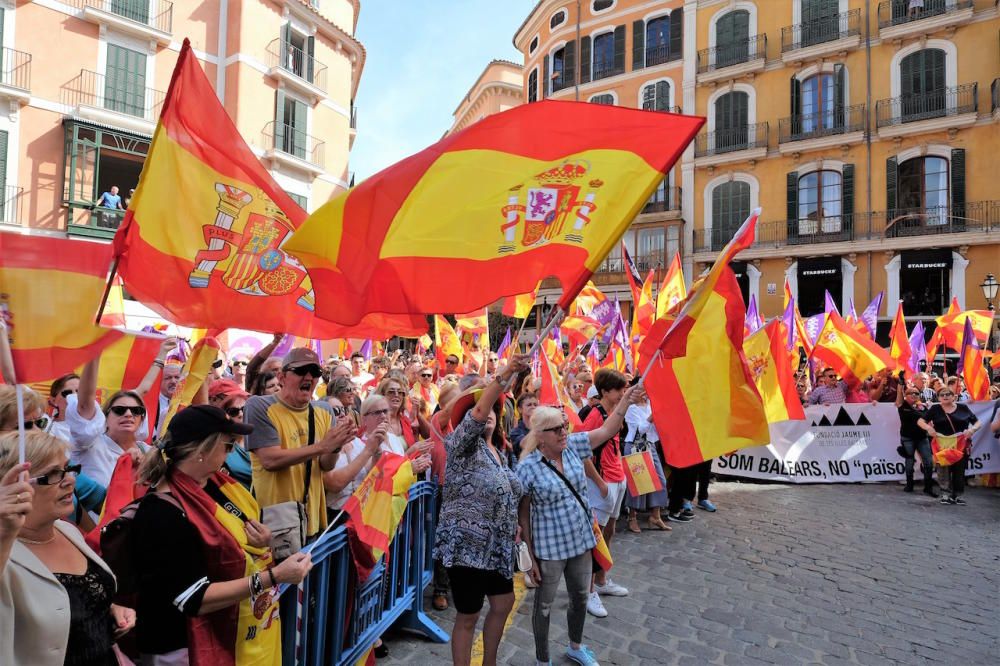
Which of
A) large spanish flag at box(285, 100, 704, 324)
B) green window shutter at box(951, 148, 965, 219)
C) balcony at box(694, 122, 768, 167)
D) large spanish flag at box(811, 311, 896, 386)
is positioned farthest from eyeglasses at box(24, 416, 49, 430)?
balcony at box(694, 122, 768, 167)

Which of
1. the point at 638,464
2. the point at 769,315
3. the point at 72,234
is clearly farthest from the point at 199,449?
the point at 769,315

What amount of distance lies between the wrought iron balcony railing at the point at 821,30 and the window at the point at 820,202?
5863 millimetres

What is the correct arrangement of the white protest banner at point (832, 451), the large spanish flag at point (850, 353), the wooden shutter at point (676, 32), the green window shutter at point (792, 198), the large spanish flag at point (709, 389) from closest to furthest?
the large spanish flag at point (709, 389) < the white protest banner at point (832, 451) < the large spanish flag at point (850, 353) < the green window shutter at point (792, 198) < the wooden shutter at point (676, 32)

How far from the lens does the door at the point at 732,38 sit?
1127 inches

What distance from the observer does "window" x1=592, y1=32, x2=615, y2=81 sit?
32719 millimetres

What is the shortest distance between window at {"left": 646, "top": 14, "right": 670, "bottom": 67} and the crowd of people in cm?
3019

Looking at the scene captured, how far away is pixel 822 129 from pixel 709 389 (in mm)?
27279

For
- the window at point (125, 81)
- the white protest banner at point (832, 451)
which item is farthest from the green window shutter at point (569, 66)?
the white protest banner at point (832, 451)

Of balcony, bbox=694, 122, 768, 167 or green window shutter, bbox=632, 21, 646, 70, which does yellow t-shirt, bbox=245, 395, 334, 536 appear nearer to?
balcony, bbox=694, 122, 768, 167

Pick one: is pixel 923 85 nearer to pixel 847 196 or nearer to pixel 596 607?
pixel 847 196

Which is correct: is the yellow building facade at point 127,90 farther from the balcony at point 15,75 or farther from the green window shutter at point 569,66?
the green window shutter at point 569,66

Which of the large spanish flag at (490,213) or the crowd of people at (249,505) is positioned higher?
the large spanish flag at (490,213)

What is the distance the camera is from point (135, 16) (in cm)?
2066

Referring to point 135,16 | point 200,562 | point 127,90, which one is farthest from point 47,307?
point 135,16
